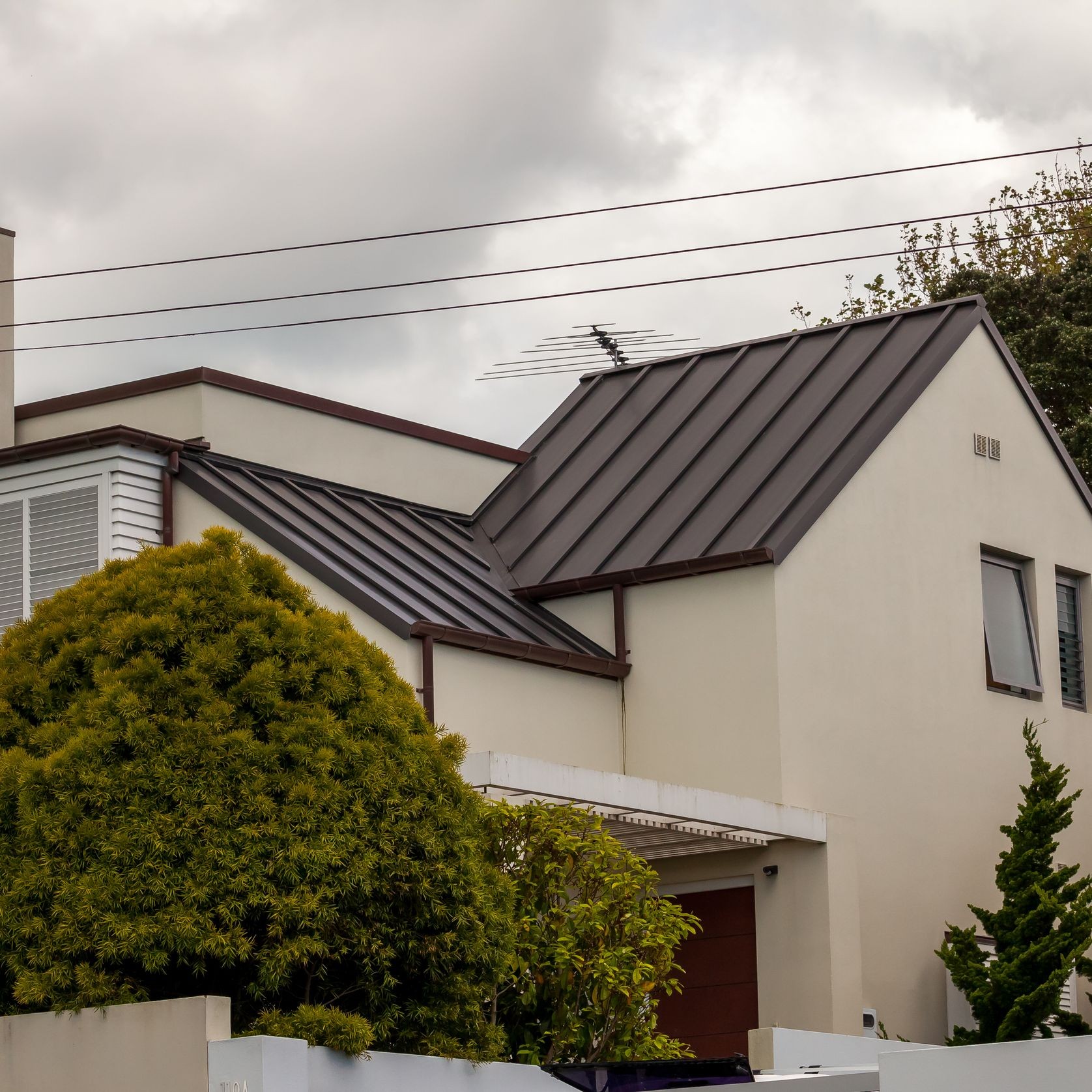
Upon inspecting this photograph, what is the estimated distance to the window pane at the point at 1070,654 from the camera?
19078mm

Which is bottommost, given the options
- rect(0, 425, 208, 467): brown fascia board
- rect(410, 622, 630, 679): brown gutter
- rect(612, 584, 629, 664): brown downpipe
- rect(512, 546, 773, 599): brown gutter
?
rect(410, 622, 630, 679): brown gutter

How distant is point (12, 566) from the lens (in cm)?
1589

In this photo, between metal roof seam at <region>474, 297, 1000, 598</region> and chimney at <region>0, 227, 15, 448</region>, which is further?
chimney at <region>0, 227, 15, 448</region>

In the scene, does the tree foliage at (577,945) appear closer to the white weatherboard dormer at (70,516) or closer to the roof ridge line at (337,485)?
the white weatherboard dormer at (70,516)

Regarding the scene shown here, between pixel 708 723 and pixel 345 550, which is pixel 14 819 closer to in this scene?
pixel 345 550

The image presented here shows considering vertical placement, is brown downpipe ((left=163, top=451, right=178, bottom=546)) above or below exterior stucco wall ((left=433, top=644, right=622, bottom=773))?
above

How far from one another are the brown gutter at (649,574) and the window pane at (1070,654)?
4.60m

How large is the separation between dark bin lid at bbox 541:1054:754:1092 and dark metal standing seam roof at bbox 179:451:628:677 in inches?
207

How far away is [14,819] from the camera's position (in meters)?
8.46

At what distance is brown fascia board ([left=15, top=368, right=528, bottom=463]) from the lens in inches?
Answer: 659

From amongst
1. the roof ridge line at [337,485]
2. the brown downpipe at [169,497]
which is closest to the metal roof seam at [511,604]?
the roof ridge line at [337,485]

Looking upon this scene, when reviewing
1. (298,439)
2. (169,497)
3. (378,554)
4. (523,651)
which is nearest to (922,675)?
(523,651)

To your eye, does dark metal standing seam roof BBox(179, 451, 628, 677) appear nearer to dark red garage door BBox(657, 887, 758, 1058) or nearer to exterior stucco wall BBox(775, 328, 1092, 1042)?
exterior stucco wall BBox(775, 328, 1092, 1042)

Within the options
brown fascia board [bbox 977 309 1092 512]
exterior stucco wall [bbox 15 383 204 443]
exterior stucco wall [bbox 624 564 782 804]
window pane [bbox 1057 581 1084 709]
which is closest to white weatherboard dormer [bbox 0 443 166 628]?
exterior stucco wall [bbox 15 383 204 443]
